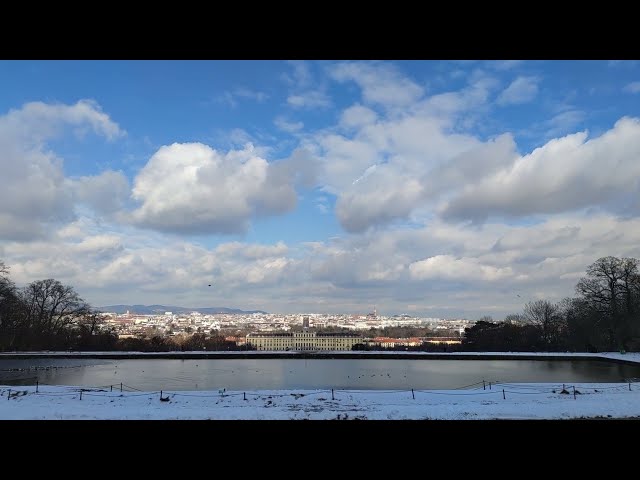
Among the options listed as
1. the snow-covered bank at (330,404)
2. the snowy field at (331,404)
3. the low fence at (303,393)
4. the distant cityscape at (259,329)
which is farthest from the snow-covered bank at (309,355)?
the snow-covered bank at (330,404)

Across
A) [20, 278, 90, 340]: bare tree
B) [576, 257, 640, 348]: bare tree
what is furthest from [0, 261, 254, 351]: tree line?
[576, 257, 640, 348]: bare tree

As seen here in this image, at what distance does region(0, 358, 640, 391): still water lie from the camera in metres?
16.7

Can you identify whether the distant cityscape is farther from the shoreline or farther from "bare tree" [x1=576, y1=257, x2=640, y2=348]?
"bare tree" [x1=576, y1=257, x2=640, y2=348]

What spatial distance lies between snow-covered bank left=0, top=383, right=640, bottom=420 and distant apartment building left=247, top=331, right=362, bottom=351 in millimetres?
49854

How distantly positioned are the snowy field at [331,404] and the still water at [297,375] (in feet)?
8.79

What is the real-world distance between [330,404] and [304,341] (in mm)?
59082

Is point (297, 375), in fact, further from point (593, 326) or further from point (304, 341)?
point (304, 341)

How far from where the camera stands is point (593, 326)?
2812 centimetres
